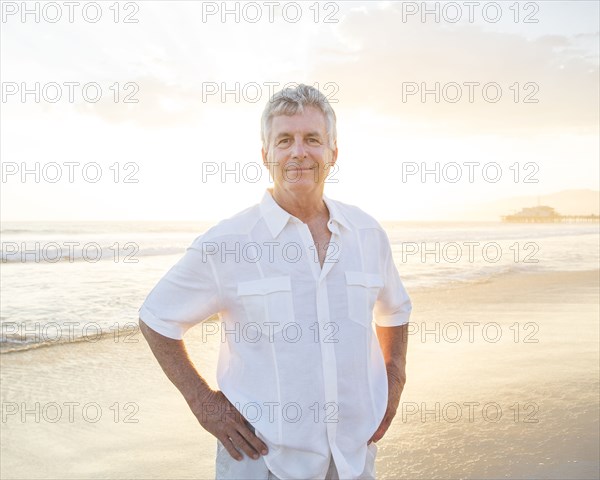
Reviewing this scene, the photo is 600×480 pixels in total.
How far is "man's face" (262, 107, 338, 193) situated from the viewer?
8.08ft

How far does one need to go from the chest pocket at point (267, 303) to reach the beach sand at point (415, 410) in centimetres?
215

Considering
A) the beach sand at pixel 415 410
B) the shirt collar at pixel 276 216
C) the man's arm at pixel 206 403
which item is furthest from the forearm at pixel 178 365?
the beach sand at pixel 415 410

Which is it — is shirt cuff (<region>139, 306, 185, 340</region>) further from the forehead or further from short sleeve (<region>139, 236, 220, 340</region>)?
the forehead

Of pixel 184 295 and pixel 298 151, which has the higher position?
pixel 298 151

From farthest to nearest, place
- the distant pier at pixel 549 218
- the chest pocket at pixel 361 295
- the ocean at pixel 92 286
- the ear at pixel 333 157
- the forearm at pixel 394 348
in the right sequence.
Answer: the distant pier at pixel 549 218
the ocean at pixel 92 286
the forearm at pixel 394 348
the ear at pixel 333 157
the chest pocket at pixel 361 295

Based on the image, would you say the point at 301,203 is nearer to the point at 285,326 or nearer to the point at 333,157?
the point at 333,157

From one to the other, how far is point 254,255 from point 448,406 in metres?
3.65

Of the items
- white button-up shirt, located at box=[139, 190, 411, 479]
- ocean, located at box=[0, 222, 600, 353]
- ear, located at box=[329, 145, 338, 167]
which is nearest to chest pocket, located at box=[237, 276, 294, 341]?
white button-up shirt, located at box=[139, 190, 411, 479]

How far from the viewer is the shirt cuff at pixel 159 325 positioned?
2.36 m

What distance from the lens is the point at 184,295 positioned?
7.66 feet

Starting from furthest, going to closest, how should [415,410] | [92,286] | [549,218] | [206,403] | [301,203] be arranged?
[549,218] → [92,286] → [415,410] → [301,203] → [206,403]

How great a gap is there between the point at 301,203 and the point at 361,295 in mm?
492

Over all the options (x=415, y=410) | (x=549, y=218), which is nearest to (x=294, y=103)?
(x=415, y=410)

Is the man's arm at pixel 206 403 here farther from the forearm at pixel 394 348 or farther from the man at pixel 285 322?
the forearm at pixel 394 348
